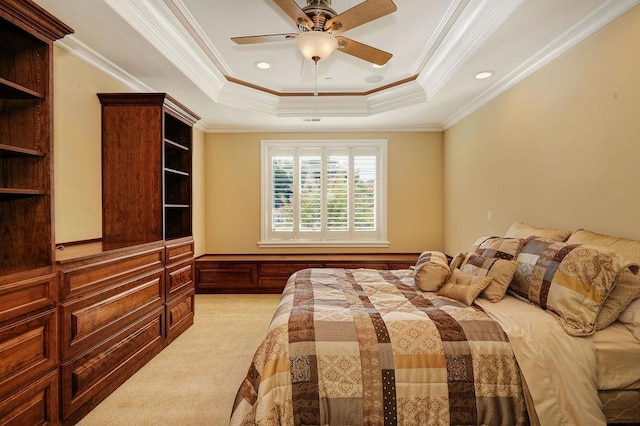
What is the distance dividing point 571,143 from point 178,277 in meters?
3.67

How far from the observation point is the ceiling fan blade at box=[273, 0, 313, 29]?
197cm

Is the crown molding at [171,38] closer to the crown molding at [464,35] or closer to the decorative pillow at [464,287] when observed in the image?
the crown molding at [464,35]

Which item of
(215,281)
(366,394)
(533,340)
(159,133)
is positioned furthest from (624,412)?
(215,281)

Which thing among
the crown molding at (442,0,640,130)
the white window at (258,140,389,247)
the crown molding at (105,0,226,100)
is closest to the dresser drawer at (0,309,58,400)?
the crown molding at (105,0,226,100)

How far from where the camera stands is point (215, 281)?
479 cm

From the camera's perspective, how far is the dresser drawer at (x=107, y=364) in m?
1.94

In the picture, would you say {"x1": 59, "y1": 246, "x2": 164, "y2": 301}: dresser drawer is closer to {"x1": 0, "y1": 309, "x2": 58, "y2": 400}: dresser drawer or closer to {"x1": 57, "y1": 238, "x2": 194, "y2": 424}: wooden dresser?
{"x1": 57, "y1": 238, "x2": 194, "y2": 424}: wooden dresser

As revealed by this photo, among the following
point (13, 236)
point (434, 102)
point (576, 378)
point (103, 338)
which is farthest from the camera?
point (434, 102)

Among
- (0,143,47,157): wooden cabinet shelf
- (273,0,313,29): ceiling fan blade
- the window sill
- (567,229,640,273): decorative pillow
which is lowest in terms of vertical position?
the window sill

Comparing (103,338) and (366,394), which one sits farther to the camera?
(103,338)

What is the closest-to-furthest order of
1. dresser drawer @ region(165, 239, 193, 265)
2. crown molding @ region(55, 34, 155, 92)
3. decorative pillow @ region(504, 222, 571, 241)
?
decorative pillow @ region(504, 222, 571, 241), crown molding @ region(55, 34, 155, 92), dresser drawer @ region(165, 239, 193, 265)

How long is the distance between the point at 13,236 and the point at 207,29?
2.13 m

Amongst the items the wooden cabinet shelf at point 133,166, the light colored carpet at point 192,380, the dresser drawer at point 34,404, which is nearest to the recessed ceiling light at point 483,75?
the wooden cabinet shelf at point 133,166

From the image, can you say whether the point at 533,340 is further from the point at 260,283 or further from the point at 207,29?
the point at 260,283
